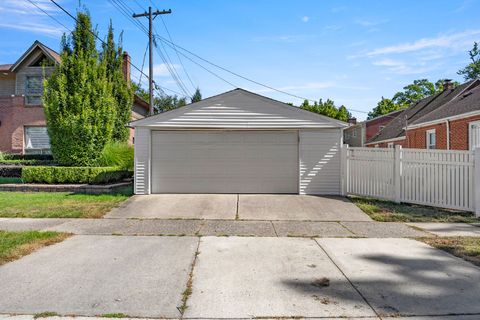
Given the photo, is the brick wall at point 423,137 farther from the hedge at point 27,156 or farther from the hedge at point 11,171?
the hedge at point 27,156

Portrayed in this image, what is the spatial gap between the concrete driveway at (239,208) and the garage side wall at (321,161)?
2.30ft

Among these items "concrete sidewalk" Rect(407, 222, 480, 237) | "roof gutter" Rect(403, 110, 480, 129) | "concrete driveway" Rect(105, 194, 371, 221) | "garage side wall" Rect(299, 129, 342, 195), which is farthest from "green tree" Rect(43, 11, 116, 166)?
"roof gutter" Rect(403, 110, 480, 129)

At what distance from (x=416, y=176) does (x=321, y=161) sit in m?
2.92

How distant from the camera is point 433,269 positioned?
15.3ft

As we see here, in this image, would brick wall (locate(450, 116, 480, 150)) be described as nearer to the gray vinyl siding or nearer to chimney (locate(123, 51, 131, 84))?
chimney (locate(123, 51, 131, 84))

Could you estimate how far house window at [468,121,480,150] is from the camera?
1449 cm

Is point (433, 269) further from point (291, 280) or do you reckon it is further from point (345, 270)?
point (291, 280)

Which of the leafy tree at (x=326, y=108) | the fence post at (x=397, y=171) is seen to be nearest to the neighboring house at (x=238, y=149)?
the fence post at (x=397, y=171)

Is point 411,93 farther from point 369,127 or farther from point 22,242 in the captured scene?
point 22,242

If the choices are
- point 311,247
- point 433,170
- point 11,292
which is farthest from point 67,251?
point 433,170

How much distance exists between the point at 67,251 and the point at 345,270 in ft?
13.6

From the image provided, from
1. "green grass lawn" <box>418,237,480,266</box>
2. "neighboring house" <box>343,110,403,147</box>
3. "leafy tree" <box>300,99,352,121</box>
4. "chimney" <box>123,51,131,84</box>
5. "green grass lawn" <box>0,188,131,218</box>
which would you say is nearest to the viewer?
"green grass lawn" <box>418,237,480,266</box>

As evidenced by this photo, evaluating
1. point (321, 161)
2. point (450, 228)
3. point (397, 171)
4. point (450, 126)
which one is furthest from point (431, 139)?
point (450, 228)

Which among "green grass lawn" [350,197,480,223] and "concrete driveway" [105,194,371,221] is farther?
"concrete driveway" [105,194,371,221]
